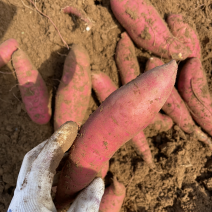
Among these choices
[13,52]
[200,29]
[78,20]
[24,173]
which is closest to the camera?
[24,173]

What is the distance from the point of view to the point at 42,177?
0.98 meters

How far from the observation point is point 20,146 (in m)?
1.47

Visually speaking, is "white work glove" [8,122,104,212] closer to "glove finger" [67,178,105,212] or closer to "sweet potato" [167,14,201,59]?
"glove finger" [67,178,105,212]

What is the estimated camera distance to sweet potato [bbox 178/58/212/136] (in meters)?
1.64

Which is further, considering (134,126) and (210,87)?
(210,87)

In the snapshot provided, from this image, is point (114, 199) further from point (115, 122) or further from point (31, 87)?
point (31, 87)

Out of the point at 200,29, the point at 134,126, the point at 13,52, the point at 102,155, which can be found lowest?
the point at 200,29

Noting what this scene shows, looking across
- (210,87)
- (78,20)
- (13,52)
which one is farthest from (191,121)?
(13,52)

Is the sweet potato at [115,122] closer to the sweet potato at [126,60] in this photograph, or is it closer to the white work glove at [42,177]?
the white work glove at [42,177]

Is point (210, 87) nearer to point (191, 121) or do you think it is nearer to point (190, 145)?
point (191, 121)

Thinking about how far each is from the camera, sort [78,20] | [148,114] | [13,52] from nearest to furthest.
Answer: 1. [148,114]
2. [13,52]
3. [78,20]

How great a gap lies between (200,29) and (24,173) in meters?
2.15

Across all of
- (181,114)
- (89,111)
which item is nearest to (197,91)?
(181,114)

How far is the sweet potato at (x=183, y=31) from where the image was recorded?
5.48ft
